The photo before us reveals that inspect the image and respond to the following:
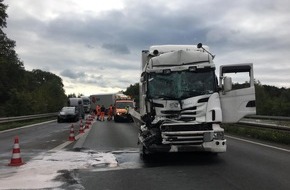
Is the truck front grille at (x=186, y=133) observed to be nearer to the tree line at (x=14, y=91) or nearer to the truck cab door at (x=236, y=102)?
the truck cab door at (x=236, y=102)

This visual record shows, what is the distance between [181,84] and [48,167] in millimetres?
4118

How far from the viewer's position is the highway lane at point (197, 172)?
27.0 ft

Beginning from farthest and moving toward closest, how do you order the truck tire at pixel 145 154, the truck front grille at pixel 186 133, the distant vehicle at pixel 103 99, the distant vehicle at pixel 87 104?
the distant vehicle at pixel 87 104 → the distant vehicle at pixel 103 99 → the truck tire at pixel 145 154 → the truck front grille at pixel 186 133

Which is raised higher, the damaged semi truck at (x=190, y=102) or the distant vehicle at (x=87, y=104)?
the distant vehicle at (x=87, y=104)

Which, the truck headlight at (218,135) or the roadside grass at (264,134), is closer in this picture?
the truck headlight at (218,135)

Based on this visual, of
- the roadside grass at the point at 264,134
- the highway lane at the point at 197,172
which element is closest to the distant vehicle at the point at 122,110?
the roadside grass at the point at 264,134

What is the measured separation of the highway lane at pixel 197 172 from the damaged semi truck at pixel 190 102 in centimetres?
58

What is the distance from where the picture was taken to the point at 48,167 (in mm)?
10648

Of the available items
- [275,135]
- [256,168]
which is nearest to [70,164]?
[256,168]

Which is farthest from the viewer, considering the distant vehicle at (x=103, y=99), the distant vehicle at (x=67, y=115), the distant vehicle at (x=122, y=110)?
the distant vehicle at (x=103, y=99)

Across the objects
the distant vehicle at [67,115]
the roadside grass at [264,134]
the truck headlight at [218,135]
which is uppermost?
the distant vehicle at [67,115]

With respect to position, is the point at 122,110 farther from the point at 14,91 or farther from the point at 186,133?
the point at 186,133

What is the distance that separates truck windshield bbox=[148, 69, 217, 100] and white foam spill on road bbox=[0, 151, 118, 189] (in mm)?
2331

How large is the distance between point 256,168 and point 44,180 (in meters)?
4.97
